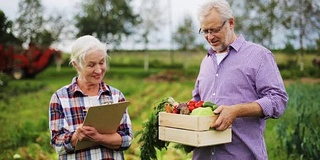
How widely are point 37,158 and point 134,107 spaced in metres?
5.82

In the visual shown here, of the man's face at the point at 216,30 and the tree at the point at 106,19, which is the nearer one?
the man's face at the point at 216,30

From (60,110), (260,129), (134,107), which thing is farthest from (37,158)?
(134,107)

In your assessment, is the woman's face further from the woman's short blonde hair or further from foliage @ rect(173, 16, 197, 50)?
foliage @ rect(173, 16, 197, 50)

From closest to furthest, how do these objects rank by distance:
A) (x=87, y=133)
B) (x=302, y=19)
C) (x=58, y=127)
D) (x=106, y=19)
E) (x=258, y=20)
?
(x=87, y=133), (x=58, y=127), (x=302, y=19), (x=258, y=20), (x=106, y=19)

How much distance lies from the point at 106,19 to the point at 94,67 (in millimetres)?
25460

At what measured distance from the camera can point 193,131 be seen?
268 cm

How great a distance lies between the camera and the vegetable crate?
2652mm

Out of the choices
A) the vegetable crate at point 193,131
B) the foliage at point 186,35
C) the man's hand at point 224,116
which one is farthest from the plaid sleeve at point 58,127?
the foliage at point 186,35

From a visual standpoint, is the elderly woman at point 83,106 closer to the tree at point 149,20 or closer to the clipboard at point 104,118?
the clipboard at point 104,118

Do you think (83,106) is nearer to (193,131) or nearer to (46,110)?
(193,131)

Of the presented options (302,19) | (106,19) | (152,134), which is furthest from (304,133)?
(106,19)

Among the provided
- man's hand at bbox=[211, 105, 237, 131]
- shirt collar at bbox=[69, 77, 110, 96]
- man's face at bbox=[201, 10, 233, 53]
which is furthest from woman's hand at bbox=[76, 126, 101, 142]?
man's face at bbox=[201, 10, 233, 53]

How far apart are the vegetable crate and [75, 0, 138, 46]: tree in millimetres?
25043

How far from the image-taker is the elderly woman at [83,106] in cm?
298
